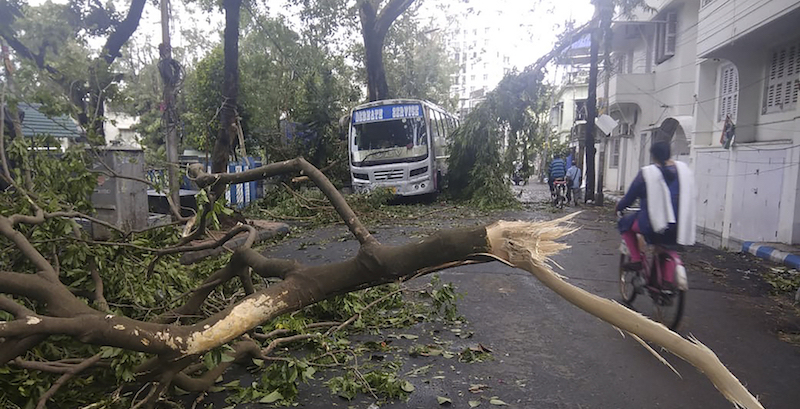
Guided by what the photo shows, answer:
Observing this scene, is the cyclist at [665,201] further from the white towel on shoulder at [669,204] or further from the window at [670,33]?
the window at [670,33]

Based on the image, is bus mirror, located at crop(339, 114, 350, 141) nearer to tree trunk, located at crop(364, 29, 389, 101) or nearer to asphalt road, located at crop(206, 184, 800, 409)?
tree trunk, located at crop(364, 29, 389, 101)

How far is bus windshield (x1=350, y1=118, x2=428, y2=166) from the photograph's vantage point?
56.8 feet

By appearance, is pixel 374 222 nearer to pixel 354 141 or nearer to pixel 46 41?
pixel 354 141

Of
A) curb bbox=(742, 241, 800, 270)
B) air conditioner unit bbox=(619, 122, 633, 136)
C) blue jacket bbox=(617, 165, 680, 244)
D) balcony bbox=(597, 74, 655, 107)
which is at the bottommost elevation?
curb bbox=(742, 241, 800, 270)

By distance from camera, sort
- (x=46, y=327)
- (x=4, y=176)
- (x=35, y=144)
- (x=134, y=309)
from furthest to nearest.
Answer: (x=35, y=144), (x=4, y=176), (x=134, y=309), (x=46, y=327)

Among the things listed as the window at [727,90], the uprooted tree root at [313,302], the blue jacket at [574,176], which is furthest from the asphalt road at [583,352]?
the blue jacket at [574,176]

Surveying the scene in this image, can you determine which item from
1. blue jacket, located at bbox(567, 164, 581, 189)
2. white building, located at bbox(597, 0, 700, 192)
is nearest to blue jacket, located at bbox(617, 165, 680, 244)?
white building, located at bbox(597, 0, 700, 192)

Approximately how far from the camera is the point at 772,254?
28.3 ft

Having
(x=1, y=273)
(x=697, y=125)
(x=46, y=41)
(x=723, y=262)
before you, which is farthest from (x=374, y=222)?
(x=1, y=273)

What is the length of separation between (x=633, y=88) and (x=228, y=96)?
1592cm

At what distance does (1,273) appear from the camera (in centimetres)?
233

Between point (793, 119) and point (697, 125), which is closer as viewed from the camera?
point (793, 119)

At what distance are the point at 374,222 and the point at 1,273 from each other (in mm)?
10992

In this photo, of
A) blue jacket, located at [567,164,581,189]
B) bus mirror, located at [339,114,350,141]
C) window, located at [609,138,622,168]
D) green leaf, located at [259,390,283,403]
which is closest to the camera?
green leaf, located at [259,390,283,403]
